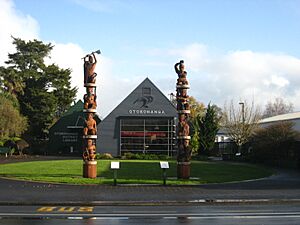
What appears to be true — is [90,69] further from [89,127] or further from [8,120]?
[8,120]

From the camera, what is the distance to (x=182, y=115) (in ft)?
88.8

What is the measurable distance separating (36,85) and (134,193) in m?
61.0

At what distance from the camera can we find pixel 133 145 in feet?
208

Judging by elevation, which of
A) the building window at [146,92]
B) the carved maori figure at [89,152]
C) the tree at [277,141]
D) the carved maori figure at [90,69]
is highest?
A: the building window at [146,92]

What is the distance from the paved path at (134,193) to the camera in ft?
56.5

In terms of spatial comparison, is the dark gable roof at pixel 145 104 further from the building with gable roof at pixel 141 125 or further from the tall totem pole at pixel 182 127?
the tall totem pole at pixel 182 127

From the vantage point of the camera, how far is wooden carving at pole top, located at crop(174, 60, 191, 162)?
2669cm

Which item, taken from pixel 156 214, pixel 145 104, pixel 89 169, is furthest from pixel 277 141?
pixel 156 214

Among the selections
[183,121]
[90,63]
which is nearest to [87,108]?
[90,63]

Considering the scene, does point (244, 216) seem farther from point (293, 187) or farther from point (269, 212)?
point (293, 187)

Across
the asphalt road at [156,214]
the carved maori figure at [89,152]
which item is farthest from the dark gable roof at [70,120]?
the asphalt road at [156,214]

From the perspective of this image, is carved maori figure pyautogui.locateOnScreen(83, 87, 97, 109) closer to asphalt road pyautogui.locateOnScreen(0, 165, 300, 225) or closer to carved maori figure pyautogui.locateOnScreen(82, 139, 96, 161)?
carved maori figure pyautogui.locateOnScreen(82, 139, 96, 161)

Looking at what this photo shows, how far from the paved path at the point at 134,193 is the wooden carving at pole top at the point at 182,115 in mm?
3678

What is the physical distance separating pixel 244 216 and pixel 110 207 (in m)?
4.83
